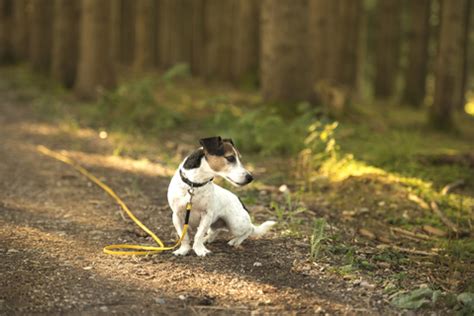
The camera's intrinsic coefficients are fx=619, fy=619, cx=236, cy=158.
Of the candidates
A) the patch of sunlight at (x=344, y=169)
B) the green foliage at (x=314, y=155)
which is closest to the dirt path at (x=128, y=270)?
the green foliage at (x=314, y=155)

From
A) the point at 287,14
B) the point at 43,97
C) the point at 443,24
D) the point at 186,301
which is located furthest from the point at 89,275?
the point at 43,97

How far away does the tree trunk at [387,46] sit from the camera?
2459cm

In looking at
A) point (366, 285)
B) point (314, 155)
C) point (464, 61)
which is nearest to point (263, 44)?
point (314, 155)

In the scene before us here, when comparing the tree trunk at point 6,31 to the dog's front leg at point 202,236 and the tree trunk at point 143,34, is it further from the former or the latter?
the dog's front leg at point 202,236

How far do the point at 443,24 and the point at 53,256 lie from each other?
11.9m

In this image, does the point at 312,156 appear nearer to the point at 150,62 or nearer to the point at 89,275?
the point at 89,275

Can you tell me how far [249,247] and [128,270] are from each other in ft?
4.48

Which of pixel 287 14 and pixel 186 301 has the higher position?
pixel 287 14

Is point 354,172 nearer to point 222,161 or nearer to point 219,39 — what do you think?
point 222,161

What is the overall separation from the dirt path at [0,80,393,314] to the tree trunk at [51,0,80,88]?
11.2 m

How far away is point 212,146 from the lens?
573 centimetres

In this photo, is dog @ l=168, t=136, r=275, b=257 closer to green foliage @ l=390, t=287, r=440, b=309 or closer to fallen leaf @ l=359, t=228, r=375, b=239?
fallen leaf @ l=359, t=228, r=375, b=239

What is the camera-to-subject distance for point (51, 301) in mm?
4832

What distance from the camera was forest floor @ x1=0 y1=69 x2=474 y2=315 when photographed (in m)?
5.00
